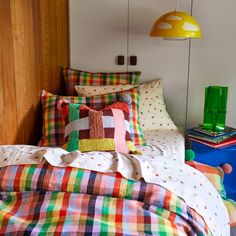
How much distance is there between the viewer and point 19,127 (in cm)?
214

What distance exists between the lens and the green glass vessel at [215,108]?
251 centimetres

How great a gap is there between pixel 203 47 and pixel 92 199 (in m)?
1.80

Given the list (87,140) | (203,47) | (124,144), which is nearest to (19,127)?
(87,140)

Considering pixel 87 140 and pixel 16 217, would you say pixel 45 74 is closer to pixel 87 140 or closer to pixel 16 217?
pixel 87 140

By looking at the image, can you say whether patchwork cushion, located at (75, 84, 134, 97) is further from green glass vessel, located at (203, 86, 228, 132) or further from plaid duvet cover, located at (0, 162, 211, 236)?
plaid duvet cover, located at (0, 162, 211, 236)

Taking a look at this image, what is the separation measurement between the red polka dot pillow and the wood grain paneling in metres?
0.68

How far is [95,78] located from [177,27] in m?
0.76

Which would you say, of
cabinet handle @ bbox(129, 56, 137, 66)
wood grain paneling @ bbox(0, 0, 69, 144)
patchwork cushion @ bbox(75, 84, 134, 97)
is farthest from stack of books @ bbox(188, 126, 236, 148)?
wood grain paneling @ bbox(0, 0, 69, 144)

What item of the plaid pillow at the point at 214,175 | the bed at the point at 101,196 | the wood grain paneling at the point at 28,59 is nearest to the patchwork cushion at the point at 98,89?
the wood grain paneling at the point at 28,59

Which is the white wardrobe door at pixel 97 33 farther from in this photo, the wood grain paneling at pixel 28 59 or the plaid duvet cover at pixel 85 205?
the plaid duvet cover at pixel 85 205

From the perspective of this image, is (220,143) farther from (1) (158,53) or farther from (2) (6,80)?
(2) (6,80)

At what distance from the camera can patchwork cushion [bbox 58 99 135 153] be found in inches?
78.0

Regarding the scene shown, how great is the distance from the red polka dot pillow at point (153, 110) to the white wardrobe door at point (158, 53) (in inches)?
7.2

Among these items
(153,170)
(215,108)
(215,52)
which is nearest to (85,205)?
(153,170)
